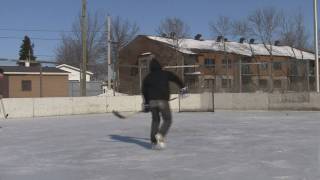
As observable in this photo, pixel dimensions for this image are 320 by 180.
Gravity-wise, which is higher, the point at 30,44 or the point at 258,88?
the point at 30,44

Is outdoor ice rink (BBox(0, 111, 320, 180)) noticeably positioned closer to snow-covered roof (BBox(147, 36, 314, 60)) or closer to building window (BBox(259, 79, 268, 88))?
building window (BBox(259, 79, 268, 88))

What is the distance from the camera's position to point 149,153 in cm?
848

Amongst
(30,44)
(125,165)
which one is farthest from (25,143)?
(30,44)

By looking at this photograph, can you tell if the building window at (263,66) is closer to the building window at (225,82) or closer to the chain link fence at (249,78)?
the chain link fence at (249,78)

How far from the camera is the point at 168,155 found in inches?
324

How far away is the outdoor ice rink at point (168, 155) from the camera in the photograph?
653 cm

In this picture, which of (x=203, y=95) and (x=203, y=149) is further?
(x=203, y=95)

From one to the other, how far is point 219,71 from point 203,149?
53.3 feet

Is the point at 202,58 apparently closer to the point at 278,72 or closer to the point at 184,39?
the point at 184,39

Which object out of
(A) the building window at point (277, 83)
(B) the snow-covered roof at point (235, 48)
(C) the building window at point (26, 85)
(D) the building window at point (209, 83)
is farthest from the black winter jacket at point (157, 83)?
(B) the snow-covered roof at point (235, 48)

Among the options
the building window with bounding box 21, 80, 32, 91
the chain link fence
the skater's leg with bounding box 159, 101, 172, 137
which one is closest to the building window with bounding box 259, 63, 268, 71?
the chain link fence

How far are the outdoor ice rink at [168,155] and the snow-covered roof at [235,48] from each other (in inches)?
1760

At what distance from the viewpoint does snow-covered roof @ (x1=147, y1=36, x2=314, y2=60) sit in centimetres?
5847

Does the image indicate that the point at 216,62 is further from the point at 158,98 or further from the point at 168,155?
the point at 168,155
